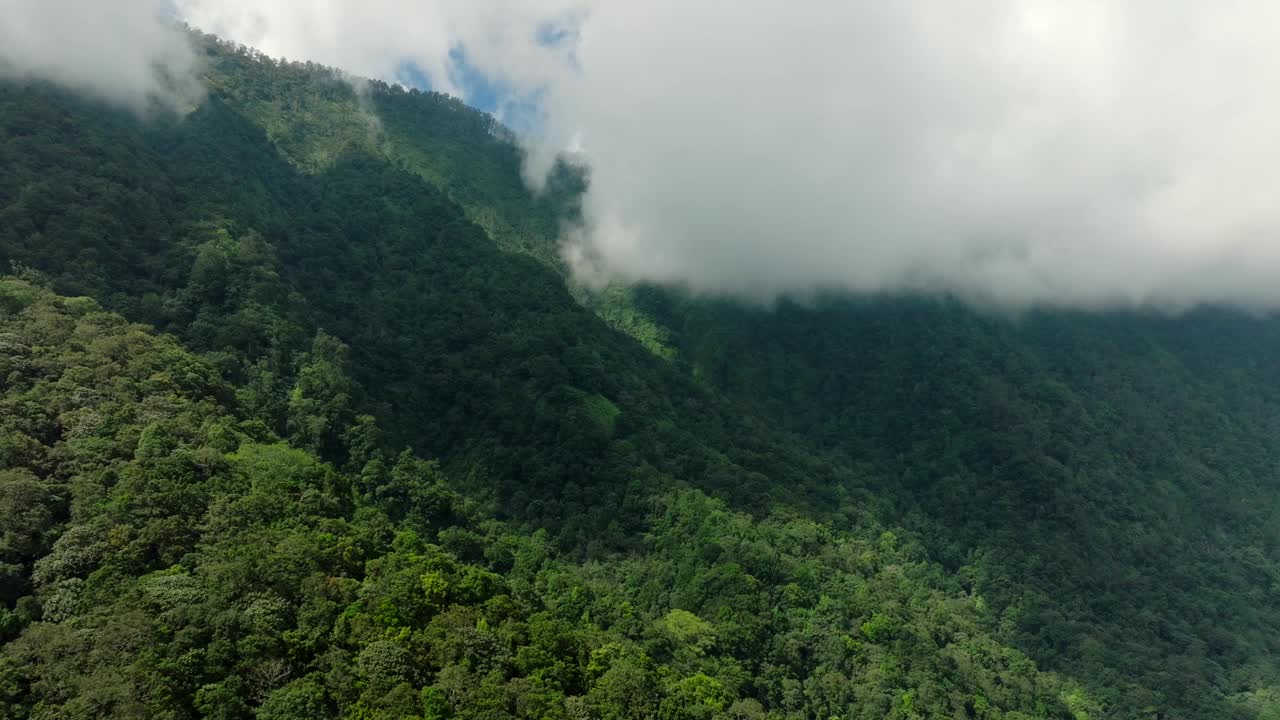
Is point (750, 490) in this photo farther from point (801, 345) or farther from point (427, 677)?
point (801, 345)

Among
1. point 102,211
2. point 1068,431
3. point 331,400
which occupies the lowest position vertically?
point 331,400

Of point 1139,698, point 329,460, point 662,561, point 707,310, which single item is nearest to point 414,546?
point 329,460

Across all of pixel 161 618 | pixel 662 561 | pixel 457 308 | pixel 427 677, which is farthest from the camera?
pixel 457 308

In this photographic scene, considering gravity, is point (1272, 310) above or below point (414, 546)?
above

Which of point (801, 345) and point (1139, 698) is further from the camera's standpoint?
point (801, 345)

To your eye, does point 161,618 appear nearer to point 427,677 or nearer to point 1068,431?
point 427,677

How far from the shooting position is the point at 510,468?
282ft

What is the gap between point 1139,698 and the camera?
275ft

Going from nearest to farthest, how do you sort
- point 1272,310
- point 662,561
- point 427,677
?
point 427,677 < point 662,561 < point 1272,310

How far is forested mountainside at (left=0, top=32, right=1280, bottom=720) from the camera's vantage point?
39.0 m

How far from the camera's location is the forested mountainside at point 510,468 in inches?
1535

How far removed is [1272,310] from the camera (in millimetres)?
191375

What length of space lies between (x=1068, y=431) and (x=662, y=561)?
94.1 metres

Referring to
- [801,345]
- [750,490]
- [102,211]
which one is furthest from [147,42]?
[801,345]
